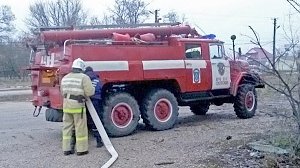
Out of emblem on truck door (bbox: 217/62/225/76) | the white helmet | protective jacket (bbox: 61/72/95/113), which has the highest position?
the white helmet

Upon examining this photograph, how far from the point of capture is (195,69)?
1219 cm

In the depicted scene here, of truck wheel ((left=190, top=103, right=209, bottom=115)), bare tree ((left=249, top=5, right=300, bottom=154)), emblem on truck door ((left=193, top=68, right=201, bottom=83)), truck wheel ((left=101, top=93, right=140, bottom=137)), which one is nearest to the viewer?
bare tree ((left=249, top=5, right=300, bottom=154))

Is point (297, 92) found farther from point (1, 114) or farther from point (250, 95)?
point (1, 114)

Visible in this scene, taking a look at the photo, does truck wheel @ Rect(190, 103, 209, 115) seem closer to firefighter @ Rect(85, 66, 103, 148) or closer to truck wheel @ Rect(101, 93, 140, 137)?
truck wheel @ Rect(101, 93, 140, 137)

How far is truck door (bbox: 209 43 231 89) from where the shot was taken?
12.8 m

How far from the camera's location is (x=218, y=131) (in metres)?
11.3

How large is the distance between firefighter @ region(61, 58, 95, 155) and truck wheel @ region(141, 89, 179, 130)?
7.87 ft

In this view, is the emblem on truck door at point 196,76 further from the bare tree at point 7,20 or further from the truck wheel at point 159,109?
the bare tree at point 7,20

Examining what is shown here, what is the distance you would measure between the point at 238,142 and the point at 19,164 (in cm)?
423

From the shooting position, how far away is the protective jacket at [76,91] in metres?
9.24

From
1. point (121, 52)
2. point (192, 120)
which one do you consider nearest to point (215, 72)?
point (192, 120)

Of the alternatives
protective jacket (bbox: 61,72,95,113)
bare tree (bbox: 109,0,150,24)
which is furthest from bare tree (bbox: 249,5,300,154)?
bare tree (bbox: 109,0,150,24)

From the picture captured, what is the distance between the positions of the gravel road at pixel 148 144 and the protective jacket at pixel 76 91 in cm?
90

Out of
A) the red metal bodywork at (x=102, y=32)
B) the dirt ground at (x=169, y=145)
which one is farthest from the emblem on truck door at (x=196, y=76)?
the dirt ground at (x=169, y=145)
